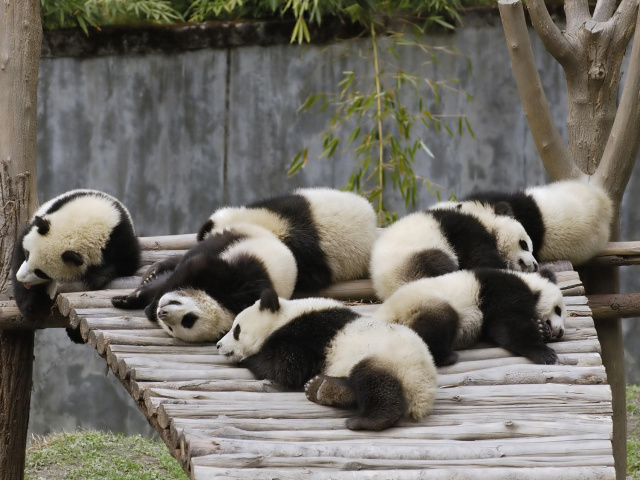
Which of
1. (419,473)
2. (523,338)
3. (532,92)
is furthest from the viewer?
(532,92)

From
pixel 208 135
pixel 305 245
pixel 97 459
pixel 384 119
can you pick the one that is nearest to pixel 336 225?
pixel 305 245

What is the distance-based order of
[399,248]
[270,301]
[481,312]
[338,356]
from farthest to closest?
1. [399,248]
2. [481,312]
3. [270,301]
4. [338,356]

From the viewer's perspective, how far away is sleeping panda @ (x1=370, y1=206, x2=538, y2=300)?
3.52 metres

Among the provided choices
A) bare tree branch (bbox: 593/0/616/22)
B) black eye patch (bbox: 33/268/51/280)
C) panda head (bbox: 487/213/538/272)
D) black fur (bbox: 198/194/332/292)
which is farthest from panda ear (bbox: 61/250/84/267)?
bare tree branch (bbox: 593/0/616/22)

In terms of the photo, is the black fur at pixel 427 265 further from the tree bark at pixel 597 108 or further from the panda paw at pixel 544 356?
the tree bark at pixel 597 108

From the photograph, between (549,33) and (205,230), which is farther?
(549,33)

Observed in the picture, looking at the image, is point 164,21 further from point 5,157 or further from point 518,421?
point 518,421

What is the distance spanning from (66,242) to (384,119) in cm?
351

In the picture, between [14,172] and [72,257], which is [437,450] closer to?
[72,257]

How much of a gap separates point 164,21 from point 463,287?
4521 millimetres

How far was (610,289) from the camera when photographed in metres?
4.47

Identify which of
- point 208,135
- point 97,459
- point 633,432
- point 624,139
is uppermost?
point 624,139

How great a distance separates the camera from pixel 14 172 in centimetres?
435

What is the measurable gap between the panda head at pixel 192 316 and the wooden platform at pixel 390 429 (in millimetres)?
51
